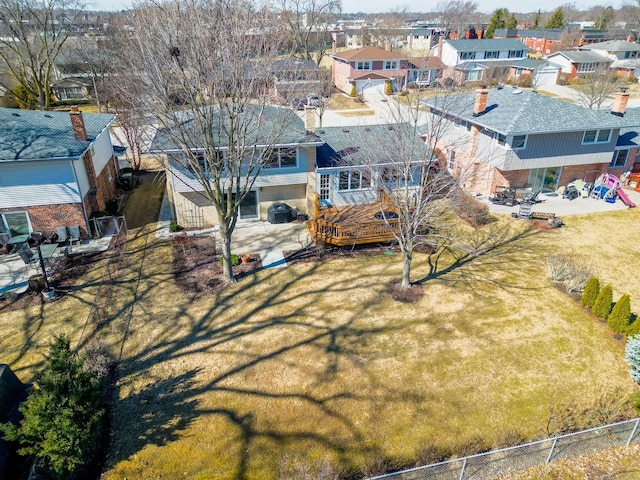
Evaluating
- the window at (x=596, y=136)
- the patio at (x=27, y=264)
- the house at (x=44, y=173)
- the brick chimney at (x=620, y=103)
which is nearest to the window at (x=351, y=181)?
the patio at (x=27, y=264)

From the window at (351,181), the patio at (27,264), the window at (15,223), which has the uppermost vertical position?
the window at (351,181)

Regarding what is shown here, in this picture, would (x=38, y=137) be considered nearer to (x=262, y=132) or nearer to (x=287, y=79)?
(x=262, y=132)

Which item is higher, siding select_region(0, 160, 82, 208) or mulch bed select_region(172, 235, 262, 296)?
siding select_region(0, 160, 82, 208)

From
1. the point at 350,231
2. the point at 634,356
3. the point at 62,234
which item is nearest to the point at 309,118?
the point at 350,231

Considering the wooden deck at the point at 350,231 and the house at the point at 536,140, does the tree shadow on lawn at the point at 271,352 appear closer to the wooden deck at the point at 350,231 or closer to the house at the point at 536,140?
the wooden deck at the point at 350,231

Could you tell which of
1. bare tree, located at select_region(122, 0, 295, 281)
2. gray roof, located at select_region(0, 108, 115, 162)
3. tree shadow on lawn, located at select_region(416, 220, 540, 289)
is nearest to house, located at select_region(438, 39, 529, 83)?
tree shadow on lawn, located at select_region(416, 220, 540, 289)

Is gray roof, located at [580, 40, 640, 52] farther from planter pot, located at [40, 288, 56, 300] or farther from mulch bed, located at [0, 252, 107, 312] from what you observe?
planter pot, located at [40, 288, 56, 300]
